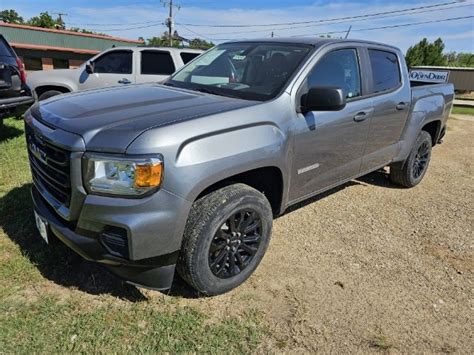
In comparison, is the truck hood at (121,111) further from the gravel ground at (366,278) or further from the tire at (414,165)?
the tire at (414,165)

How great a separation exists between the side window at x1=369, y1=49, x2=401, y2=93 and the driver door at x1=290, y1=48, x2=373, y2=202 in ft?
1.09

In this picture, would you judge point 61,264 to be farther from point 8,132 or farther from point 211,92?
point 8,132

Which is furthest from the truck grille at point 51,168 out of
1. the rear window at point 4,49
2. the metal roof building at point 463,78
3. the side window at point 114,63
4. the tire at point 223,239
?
the metal roof building at point 463,78

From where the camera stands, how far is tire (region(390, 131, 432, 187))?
515 cm

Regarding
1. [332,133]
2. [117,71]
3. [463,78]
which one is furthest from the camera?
[463,78]

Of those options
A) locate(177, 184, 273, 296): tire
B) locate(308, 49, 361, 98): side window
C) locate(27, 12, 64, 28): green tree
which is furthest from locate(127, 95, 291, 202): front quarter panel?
locate(27, 12, 64, 28): green tree

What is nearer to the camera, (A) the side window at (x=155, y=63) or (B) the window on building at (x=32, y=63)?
(A) the side window at (x=155, y=63)

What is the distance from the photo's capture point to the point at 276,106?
2.94 m

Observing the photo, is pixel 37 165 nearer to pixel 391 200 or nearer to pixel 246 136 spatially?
pixel 246 136

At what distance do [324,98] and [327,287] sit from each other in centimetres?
147

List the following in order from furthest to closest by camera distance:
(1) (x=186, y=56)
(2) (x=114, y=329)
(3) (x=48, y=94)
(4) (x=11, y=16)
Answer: (4) (x=11, y=16), (1) (x=186, y=56), (3) (x=48, y=94), (2) (x=114, y=329)

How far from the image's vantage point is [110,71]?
8070 mm

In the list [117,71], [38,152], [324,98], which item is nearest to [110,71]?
[117,71]

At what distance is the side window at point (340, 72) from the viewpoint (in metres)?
3.37
